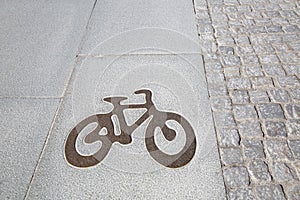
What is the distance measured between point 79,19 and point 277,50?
318cm

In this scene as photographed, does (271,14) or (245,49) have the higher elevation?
(271,14)

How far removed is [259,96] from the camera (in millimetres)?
3467

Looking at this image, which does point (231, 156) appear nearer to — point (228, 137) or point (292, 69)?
point (228, 137)

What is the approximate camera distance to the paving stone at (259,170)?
8.72ft

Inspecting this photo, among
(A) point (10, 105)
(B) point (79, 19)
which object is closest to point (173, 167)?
(A) point (10, 105)

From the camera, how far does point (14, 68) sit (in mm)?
4105

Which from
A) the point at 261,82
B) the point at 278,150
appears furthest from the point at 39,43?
the point at 278,150

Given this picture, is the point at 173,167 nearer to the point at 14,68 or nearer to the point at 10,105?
the point at 10,105

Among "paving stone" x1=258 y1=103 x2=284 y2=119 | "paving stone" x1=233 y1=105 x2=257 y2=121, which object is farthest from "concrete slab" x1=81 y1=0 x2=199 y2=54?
"paving stone" x1=258 y1=103 x2=284 y2=119

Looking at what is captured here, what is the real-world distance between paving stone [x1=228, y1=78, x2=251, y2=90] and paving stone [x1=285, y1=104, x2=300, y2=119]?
0.50 m

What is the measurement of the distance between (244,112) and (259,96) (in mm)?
339

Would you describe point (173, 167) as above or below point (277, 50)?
below

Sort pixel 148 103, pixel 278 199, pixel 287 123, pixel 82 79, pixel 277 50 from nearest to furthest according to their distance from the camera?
pixel 278 199 < pixel 287 123 < pixel 148 103 < pixel 82 79 < pixel 277 50

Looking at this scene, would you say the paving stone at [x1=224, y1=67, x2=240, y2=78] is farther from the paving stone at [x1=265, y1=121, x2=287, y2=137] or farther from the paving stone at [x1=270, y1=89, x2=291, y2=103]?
the paving stone at [x1=265, y1=121, x2=287, y2=137]
